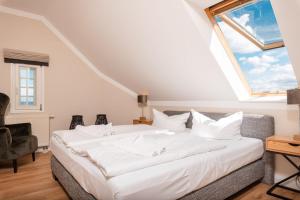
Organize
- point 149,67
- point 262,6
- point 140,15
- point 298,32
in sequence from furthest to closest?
point 149,67 → point 140,15 → point 262,6 → point 298,32

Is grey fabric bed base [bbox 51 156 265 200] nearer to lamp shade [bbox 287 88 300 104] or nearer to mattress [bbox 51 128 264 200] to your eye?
mattress [bbox 51 128 264 200]

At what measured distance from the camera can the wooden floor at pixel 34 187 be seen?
235 cm

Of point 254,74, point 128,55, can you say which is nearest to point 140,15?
point 128,55

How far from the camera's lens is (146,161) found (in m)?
1.66

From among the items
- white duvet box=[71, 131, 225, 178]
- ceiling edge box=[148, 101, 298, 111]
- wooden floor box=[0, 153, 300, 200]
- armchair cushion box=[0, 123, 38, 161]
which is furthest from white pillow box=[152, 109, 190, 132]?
armchair cushion box=[0, 123, 38, 161]

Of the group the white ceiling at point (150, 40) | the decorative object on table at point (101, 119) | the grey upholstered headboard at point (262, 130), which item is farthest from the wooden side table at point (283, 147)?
the decorative object on table at point (101, 119)

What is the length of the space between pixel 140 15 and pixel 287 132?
7.99 feet

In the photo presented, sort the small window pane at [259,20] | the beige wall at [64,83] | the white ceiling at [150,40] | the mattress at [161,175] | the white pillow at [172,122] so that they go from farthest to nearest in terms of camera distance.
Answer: the beige wall at [64,83] → the white pillow at [172,122] → the white ceiling at [150,40] → the small window pane at [259,20] → the mattress at [161,175]

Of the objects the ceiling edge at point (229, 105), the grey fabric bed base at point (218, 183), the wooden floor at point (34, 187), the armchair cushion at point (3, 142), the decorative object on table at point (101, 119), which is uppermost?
the ceiling edge at point (229, 105)

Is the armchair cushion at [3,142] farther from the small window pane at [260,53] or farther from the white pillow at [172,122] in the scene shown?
the small window pane at [260,53]

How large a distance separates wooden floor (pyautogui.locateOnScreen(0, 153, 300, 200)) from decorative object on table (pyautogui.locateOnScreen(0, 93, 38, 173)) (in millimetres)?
211

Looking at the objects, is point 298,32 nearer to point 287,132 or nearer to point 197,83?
point 287,132

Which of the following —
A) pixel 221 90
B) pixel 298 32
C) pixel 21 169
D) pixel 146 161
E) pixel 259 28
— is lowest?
pixel 21 169

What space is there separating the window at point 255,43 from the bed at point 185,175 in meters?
0.56
